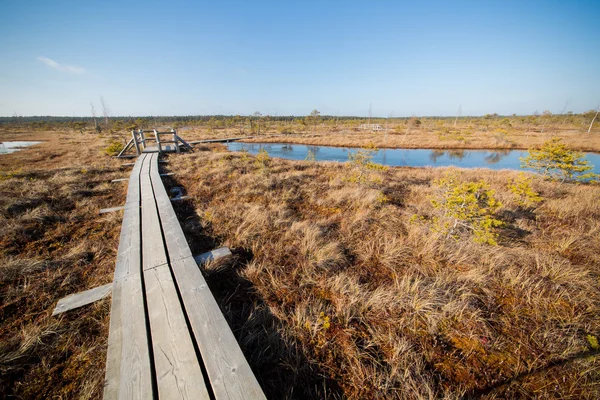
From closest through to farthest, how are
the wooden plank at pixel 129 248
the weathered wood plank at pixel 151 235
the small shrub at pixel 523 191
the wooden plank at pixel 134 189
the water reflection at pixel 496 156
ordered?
the wooden plank at pixel 129 248 → the weathered wood plank at pixel 151 235 → the wooden plank at pixel 134 189 → the small shrub at pixel 523 191 → the water reflection at pixel 496 156

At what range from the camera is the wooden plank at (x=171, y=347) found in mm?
1509

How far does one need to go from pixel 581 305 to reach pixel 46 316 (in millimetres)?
6170

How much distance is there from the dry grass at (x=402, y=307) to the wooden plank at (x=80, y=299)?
115cm

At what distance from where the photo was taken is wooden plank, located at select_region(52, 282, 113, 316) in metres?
2.26

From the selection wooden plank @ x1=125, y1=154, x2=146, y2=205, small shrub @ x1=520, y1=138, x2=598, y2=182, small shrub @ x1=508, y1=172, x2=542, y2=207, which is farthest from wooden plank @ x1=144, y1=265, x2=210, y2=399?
small shrub @ x1=520, y1=138, x2=598, y2=182

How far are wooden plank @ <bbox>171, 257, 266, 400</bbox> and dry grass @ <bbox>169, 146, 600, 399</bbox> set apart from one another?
0.30m

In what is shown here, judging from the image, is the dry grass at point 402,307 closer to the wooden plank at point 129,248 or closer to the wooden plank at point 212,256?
the wooden plank at point 212,256

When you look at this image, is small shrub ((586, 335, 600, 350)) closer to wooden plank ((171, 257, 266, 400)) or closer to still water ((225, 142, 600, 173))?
wooden plank ((171, 257, 266, 400))

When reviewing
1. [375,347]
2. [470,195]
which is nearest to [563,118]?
[470,195]

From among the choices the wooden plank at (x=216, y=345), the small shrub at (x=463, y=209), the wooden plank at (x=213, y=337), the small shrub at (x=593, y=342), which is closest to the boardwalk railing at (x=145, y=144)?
the wooden plank at (x=213, y=337)

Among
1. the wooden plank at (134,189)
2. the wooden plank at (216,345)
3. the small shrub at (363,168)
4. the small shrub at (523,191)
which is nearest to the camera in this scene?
the wooden plank at (216,345)

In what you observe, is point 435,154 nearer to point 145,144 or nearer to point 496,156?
point 496,156

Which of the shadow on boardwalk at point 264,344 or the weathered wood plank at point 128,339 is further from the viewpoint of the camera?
the shadow on boardwalk at point 264,344

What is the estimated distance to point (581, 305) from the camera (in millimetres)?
2615
